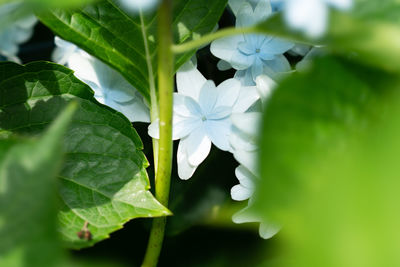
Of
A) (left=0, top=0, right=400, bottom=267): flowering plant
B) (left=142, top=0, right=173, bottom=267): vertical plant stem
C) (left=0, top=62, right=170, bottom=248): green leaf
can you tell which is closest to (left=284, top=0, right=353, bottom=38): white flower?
(left=0, top=0, right=400, bottom=267): flowering plant

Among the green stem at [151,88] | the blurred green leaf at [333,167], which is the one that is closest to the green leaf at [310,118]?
the blurred green leaf at [333,167]

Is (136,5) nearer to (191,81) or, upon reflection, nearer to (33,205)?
(191,81)

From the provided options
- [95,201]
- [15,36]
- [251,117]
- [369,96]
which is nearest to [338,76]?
[369,96]

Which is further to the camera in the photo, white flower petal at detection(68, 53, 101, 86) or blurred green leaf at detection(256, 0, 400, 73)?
white flower petal at detection(68, 53, 101, 86)

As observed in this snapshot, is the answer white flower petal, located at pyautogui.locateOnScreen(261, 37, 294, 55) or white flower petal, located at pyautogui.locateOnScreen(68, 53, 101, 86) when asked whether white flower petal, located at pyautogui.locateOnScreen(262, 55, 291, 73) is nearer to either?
white flower petal, located at pyautogui.locateOnScreen(261, 37, 294, 55)

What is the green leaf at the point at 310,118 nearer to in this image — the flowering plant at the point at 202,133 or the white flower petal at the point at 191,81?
the flowering plant at the point at 202,133

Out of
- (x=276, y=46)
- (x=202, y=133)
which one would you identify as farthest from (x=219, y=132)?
(x=276, y=46)
